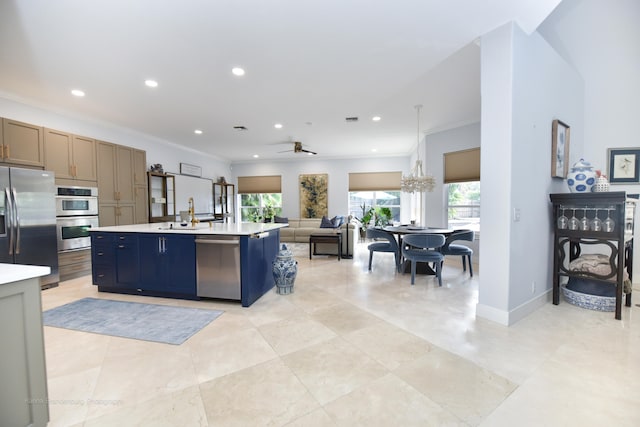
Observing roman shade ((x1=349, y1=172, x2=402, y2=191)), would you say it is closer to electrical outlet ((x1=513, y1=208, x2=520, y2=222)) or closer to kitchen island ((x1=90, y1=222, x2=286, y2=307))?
kitchen island ((x1=90, y1=222, x2=286, y2=307))

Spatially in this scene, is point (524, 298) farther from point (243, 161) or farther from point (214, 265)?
point (243, 161)

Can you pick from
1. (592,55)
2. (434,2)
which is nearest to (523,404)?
(434,2)

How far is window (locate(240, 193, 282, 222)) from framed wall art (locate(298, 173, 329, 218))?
2.85 ft

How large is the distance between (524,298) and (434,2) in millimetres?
2748

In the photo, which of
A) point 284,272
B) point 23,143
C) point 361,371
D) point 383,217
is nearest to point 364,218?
point 383,217

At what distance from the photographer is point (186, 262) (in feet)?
10.7

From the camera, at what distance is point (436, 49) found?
9.21ft

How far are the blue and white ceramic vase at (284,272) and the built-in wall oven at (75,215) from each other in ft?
9.18

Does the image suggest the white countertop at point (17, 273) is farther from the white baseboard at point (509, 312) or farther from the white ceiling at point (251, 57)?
the white baseboard at point (509, 312)

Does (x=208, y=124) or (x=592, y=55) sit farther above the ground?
(x=592, y=55)

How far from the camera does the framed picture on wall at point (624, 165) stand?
3609 millimetres

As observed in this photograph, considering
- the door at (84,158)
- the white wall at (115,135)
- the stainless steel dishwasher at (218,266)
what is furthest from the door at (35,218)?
the stainless steel dishwasher at (218,266)

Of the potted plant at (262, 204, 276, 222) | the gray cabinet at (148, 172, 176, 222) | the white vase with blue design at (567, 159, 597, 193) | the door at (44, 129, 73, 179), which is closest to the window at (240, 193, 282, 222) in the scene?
the potted plant at (262, 204, 276, 222)

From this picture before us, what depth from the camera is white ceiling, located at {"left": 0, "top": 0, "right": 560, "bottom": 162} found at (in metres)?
2.24
